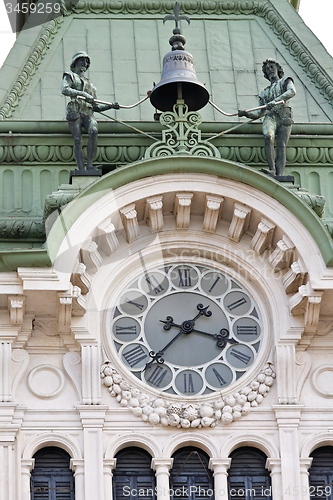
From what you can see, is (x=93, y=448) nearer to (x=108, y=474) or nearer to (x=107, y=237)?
(x=108, y=474)

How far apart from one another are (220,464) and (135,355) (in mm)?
2031

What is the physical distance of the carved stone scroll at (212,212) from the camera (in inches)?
862

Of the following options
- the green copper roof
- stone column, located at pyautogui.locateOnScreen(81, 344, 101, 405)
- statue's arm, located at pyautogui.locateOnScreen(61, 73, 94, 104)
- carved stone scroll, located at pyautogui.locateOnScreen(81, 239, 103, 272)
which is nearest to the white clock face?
stone column, located at pyautogui.locateOnScreen(81, 344, 101, 405)

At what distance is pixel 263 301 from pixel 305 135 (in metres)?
3.42

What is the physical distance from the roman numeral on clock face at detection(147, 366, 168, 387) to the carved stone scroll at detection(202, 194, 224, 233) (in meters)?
2.32

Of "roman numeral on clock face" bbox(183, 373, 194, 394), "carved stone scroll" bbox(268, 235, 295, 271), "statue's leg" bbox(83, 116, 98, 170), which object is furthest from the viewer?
"statue's leg" bbox(83, 116, 98, 170)

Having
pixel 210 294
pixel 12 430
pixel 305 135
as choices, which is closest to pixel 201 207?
pixel 210 294

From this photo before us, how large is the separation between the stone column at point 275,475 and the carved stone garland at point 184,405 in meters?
0.78

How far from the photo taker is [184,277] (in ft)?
73.0

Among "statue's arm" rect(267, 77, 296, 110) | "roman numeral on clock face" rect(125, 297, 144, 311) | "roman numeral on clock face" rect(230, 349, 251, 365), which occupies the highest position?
"statue's arm" rect(267, 77, 296, 110)

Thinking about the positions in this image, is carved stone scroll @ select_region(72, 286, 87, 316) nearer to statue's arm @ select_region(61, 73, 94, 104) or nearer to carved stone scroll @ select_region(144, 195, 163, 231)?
carved stone scroll @ select_region(144, 195, 163, 231)

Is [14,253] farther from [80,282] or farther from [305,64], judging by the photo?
[305,64]

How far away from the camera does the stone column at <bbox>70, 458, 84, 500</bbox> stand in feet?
66.2

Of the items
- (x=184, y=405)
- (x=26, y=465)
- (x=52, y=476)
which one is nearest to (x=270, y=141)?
(x=184, y=405)
